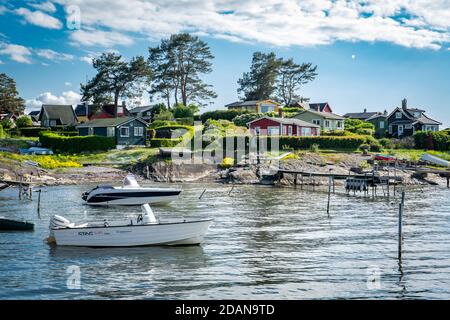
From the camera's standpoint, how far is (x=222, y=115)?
116812 millimetres

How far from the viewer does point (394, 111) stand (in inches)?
4535

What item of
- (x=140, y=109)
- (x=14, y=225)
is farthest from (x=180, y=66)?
(x=14, y=225)

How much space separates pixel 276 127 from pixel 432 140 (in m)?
26.9

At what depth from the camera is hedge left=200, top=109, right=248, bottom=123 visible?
11588 centimetres

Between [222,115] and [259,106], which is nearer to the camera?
[222,115]

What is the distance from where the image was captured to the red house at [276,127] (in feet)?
323

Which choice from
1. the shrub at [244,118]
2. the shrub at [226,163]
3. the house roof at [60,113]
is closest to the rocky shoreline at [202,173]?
the shrub at [226,163]

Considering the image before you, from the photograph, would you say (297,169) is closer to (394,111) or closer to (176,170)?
(176,170)

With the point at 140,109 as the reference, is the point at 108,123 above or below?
below

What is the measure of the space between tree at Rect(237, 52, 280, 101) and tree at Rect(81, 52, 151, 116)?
33.6 metres

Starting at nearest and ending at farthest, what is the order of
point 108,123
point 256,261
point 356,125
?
point 256,261 < point 108,123 < point 356,125

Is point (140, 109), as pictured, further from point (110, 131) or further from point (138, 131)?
point (110, 131)

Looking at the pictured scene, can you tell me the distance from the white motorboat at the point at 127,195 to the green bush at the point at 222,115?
65.9 meters

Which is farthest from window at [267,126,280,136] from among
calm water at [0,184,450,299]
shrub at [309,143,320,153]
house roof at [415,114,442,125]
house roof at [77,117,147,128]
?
calm water at [0,184,450,299]
